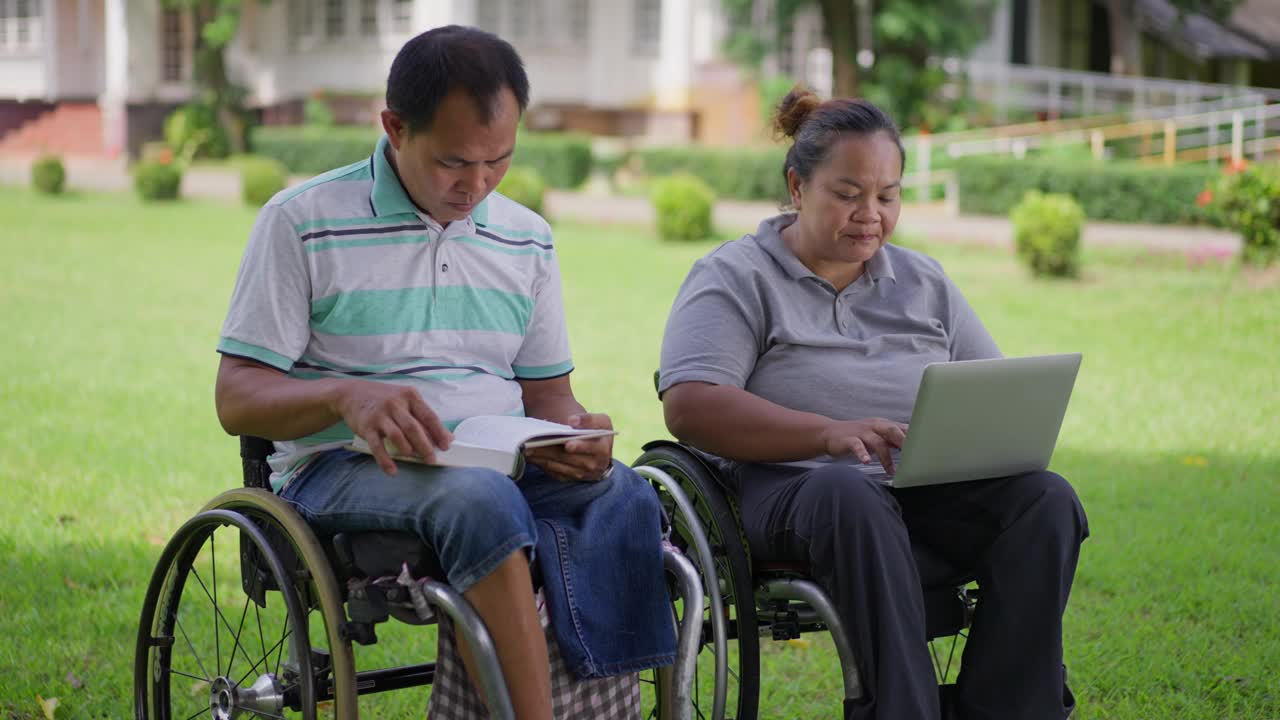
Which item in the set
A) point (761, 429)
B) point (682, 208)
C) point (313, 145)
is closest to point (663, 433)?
point (761, 429)

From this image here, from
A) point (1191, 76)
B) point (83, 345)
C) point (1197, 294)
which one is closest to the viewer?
point (83, 345)

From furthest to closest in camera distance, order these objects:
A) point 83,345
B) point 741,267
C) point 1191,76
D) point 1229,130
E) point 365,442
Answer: point 1191,76, point 1229,130, point 83,345, point 741,267, point 365,442

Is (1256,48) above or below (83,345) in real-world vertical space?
above

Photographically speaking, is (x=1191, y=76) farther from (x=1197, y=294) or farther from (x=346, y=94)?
(x=1197, y=294)

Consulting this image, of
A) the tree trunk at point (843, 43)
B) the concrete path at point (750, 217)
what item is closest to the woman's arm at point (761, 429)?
the concrete path at point (750, 217)

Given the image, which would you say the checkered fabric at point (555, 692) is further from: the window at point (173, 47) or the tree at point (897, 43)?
the window at point (173, 47)

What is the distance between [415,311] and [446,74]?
1.54ft

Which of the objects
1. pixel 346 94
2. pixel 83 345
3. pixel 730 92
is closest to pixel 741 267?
pixel 83 345

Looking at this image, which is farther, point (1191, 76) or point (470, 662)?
point (1191, 76)

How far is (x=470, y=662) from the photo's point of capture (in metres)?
2.69

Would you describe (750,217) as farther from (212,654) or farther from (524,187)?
(212,654)

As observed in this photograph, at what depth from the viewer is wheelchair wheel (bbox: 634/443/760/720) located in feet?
9.79

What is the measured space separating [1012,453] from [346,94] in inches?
1069

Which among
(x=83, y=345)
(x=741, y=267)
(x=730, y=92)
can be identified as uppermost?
(x=730, y=92)
